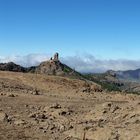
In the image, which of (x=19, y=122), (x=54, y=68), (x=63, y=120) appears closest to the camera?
(x=19, y=122)

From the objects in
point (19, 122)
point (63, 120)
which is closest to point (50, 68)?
point (63, 120)

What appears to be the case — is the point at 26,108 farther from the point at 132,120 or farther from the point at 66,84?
the point at 66,84

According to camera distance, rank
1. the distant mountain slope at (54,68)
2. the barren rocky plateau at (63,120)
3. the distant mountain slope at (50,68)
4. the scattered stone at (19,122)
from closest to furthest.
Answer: the barren rocky plateau at (63,120) < the scattered stone at (19,122) < the distant mountain slope at (50,68) < the distant mountain slope at (54,68)

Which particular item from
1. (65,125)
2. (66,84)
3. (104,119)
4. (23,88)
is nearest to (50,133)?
(65,125)

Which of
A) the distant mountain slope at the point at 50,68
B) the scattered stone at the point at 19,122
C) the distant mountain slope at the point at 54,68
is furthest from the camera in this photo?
the distant mountain slope at the point at 54,68

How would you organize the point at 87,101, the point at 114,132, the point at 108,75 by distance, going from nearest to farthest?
the point at 114,132, the point at 87,101, the point at 108,75

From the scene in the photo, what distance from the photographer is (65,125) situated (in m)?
24.2

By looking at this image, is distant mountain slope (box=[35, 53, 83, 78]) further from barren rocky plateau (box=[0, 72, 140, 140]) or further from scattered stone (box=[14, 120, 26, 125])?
scattered stone (box=[14, 120, 26, 125])

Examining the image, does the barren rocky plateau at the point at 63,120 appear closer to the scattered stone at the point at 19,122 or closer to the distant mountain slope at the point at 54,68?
the scattered stone at the point at 19,122

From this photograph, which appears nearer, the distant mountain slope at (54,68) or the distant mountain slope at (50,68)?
the distant mountain slope at (50,68)

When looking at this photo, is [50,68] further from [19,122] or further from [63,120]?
[19,122]

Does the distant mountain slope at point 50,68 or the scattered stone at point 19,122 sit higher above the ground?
the distant mountain slope at point 50,68

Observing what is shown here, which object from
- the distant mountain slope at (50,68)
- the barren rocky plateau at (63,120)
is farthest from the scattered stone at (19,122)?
the distant mountain slope at (50,68)

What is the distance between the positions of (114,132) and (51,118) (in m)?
6.72
